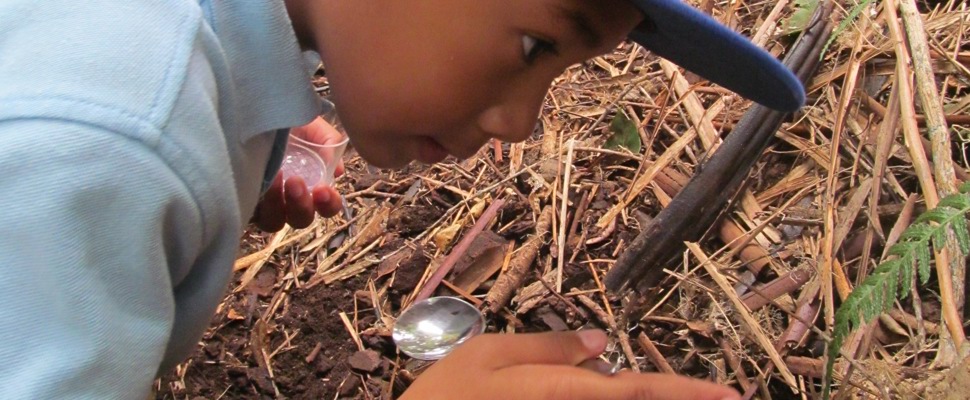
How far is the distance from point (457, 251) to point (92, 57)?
1.10 metres

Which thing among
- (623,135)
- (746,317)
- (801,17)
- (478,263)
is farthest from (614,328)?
(801,17)

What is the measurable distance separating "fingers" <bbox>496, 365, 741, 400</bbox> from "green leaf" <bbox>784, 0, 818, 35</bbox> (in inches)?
47.9

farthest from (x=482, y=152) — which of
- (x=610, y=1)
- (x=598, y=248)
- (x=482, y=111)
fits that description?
(x=610, y=1)

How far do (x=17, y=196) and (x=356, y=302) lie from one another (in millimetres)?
1069

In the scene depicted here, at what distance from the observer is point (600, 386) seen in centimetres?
96

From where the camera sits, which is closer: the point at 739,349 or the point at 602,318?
the point at 739,349

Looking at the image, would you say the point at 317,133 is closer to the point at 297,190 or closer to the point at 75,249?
the point at 297,190

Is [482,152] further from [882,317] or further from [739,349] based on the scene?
[882,317]

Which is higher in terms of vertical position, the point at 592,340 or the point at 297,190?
the point at 592,340

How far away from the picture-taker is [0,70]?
765 mm

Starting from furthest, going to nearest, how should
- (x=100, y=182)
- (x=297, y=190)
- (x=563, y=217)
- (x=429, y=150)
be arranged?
(x=563, y=217) < (x=297, y=190) < (x=429, y=150) < (x=100, y=182)

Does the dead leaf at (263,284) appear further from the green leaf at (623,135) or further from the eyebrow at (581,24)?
the eyebrow at (581,24)

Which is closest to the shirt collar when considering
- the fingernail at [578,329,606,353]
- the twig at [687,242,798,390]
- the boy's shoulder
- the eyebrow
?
the boy's shoulder

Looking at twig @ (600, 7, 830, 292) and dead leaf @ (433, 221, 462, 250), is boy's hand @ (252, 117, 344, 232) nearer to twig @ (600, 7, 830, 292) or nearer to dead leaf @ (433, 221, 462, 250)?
dead leaf @ (433, 221, 462, 250)
